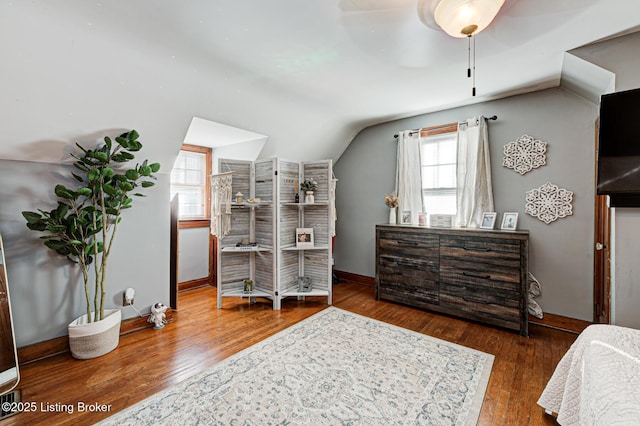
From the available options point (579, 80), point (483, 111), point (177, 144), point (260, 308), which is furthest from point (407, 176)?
point (177, 144)

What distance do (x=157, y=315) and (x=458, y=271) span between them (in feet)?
11.2

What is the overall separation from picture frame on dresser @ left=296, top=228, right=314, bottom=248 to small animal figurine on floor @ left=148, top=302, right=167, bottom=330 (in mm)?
1714

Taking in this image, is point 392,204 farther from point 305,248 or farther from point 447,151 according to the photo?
point 305,248

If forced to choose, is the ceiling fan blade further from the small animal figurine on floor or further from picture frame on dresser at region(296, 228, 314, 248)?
the small animal figurine on floor

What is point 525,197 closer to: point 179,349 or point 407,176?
point 407,176

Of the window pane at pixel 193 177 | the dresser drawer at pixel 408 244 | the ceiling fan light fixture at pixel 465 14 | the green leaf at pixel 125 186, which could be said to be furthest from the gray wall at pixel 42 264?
the ceiling fan light fixture at pixel 465 14

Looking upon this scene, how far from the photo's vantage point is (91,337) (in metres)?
2.29

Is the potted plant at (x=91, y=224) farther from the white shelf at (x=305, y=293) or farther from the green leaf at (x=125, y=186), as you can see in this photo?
the white shelf at (x=305, y=293)

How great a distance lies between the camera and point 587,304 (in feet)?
9.13

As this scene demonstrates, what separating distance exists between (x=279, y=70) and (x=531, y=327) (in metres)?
3.80

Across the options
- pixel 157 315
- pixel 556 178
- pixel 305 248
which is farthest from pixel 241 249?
pixel 556 178

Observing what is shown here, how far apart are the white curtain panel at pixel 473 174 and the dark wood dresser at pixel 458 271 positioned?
1.48 feet

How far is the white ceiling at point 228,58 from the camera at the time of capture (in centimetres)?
170

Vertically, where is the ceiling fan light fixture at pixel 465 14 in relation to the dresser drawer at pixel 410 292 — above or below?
above
